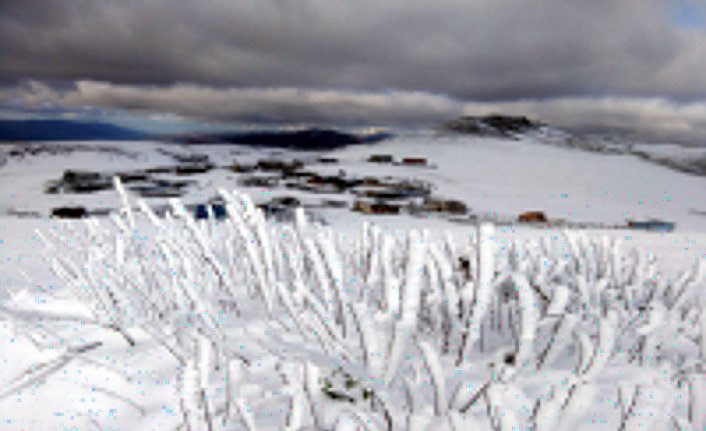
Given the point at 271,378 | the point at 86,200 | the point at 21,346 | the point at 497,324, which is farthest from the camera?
the point at 86,200

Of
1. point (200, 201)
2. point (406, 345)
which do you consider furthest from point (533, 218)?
point (406, 345)

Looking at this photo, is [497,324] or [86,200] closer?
[497,324]

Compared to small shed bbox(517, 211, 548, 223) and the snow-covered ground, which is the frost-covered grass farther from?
small shed bbox(517, 211, 548, 223)

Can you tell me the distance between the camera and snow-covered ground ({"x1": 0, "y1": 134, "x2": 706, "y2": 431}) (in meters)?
1.26

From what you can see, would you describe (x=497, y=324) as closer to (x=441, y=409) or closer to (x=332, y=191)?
(x=441, y=409)

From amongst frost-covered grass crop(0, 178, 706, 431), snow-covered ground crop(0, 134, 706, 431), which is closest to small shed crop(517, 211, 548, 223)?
snow-covered ground crop(0, 134, 706, 431)

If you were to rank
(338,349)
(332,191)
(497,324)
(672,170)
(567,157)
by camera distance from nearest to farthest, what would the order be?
(338,349) < (497,324) < (332,191) < (672,170) < (567,157)

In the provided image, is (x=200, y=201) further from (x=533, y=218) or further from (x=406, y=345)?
(x=406, y=345)

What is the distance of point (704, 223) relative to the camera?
13977mm

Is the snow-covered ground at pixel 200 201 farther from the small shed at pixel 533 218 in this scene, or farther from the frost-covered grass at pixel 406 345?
the small shed at pixel 533 218

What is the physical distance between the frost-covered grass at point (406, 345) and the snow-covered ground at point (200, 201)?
0.11 m

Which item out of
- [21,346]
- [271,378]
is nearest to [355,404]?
[271,378]

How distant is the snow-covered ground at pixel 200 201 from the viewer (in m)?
1.26

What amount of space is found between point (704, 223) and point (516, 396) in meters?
17.7
